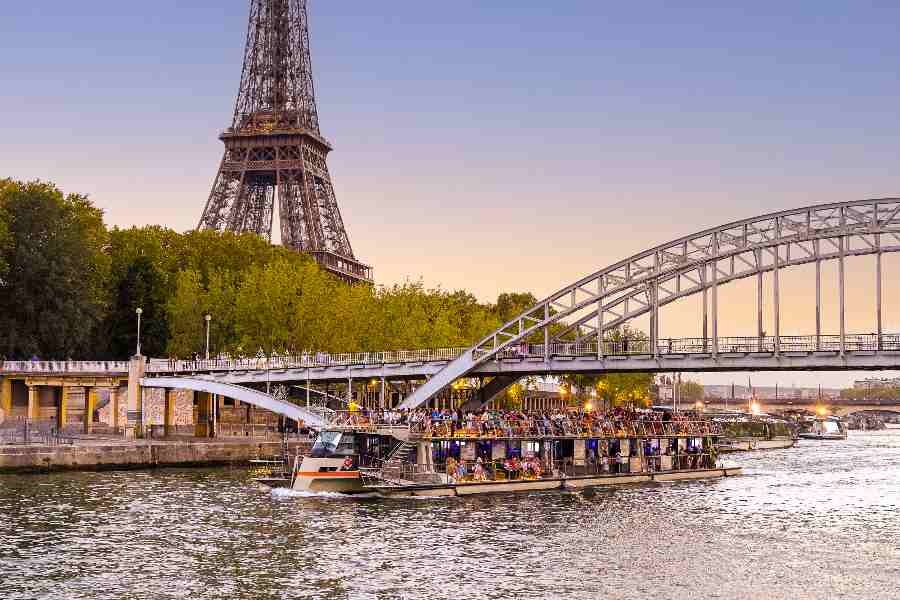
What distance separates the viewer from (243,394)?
78188 mm

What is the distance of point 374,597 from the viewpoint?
1340 inches

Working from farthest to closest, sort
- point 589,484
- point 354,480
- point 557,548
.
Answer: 1. point 589,484
2. point 354,480
3. point 557,548

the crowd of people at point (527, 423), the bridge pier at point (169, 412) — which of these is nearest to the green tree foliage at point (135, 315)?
the bridge pier at point (169, 412)

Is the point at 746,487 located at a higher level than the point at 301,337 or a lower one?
lower

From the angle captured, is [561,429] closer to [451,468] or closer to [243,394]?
[451,468]

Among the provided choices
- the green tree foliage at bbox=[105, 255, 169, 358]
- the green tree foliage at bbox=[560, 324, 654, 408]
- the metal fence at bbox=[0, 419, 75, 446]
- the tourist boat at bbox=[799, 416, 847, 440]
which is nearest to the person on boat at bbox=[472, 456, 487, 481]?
the metal fence at bbox=[0, 419, 75, 446]

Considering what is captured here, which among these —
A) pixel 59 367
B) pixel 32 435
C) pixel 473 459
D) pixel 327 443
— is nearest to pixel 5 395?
pixel 59 367

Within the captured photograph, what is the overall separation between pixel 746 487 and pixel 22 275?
189 feet

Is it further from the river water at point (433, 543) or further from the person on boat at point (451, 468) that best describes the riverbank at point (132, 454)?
the person on boat at point (451, 468)

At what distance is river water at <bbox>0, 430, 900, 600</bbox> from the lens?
35562 mm

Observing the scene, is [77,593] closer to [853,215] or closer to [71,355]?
[853,215]

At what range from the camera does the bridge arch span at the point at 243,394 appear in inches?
2899

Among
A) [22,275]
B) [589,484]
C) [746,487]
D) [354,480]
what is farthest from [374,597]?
[22,275]

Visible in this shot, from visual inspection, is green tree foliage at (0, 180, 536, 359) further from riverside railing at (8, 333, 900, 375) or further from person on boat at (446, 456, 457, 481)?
person on boat at (446, 456, 457, 481)
